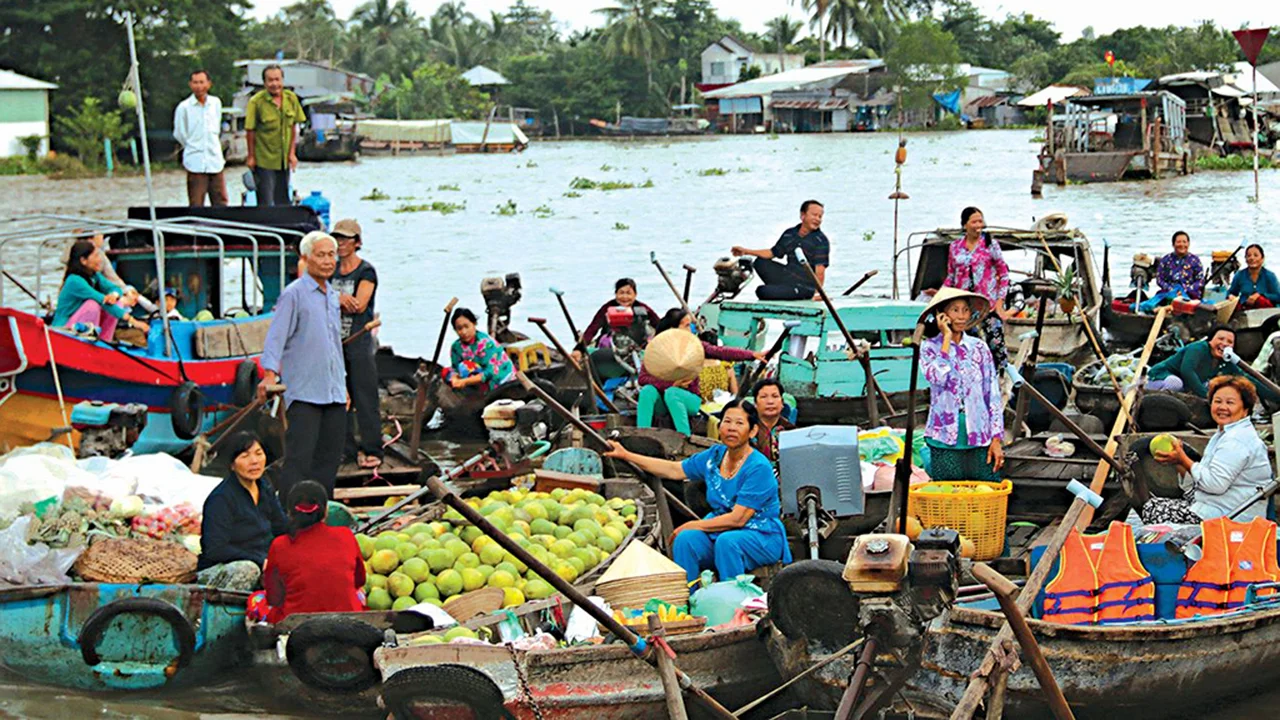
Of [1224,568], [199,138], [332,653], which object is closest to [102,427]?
[199,138]

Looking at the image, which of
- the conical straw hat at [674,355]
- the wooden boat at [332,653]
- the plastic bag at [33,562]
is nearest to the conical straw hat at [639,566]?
the wooden boat at [332,653]

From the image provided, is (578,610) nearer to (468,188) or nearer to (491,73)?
(468,188)

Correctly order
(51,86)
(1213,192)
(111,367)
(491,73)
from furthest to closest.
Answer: (491,73), (51,86), (1213,192), (111,367)

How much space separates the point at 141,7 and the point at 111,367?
33.6 m

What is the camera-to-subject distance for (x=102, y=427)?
344 inches

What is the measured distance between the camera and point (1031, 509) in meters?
7.54

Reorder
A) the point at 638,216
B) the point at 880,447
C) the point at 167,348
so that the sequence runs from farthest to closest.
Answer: the point at 638,216 < the point at 167,348 < the point at 880,447

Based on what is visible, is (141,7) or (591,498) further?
(141,7)

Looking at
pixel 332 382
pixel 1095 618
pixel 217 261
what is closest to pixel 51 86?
pixel 217 261

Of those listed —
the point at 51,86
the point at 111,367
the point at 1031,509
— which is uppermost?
the point at 51,86

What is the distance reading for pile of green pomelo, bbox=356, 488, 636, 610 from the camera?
6.17 m

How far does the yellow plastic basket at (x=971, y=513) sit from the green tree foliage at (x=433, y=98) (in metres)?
64.5

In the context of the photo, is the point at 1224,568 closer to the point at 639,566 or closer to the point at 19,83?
the point at 639,566

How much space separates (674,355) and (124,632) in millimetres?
3341
